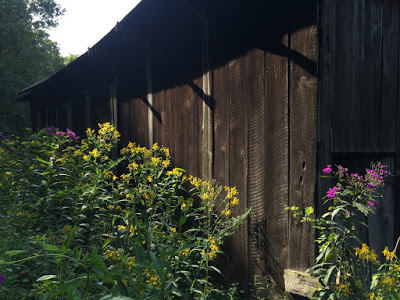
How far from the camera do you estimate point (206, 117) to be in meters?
3.79

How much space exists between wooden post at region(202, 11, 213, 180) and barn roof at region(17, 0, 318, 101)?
90 mm

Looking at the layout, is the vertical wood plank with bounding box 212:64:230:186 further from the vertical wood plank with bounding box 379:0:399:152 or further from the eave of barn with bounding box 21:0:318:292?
the vertical wood plank with bounding box 379:0:399:152

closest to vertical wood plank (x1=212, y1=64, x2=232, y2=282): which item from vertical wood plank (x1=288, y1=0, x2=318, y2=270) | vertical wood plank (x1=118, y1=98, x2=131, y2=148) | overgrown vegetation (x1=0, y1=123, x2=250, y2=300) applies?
overgrown vegetation (x1=0, y1=123, x2=250, y2=300)

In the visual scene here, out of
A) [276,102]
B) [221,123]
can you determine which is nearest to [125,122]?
[221,123]

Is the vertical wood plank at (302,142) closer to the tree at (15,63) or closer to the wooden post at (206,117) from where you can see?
the wooden post at (206,117)

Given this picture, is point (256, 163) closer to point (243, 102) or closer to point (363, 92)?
point (243, 102)

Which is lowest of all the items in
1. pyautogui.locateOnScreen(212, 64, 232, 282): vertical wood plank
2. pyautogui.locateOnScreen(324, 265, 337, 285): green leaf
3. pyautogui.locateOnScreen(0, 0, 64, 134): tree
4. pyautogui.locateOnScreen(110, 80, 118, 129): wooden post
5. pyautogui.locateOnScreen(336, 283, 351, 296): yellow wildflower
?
pyautogui.locateOnScreen(336, 283, 351, 296): yellow wildflower

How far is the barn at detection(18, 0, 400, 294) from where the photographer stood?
276 cm

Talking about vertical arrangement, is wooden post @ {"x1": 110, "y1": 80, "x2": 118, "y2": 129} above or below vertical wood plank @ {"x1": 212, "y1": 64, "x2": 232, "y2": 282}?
above

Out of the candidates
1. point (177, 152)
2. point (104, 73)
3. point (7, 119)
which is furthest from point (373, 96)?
point (7, 119)

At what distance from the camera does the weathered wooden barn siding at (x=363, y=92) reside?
2799 millimetres

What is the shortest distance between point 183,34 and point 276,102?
1.80 metres

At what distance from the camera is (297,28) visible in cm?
283

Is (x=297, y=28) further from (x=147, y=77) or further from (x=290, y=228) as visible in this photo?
(x=147, y=77)
